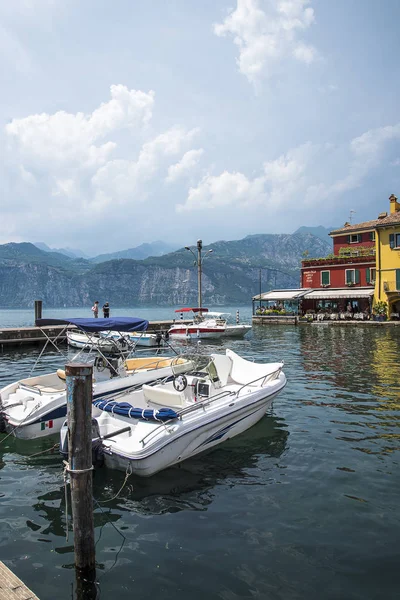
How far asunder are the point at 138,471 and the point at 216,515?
1.85 m

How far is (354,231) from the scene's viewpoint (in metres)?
58.3

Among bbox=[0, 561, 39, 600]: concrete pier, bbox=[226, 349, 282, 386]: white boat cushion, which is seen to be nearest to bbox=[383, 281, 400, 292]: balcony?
bbox=[226, 349, 282, 386]: white boat cushion

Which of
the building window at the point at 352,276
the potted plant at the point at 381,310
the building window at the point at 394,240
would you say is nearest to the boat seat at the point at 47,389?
the potted plant at the point at 381,310

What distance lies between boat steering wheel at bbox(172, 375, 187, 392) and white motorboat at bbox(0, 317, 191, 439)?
0.86m

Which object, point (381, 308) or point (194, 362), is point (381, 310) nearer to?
point (381, 308)

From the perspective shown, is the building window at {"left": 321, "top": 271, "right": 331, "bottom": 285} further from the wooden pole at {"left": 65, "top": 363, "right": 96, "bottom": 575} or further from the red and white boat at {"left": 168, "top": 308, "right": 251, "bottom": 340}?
the wooden pole at {"left": 65, "top": 363, "right": 96, "bottom": 575}

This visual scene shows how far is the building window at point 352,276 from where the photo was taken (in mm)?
54031

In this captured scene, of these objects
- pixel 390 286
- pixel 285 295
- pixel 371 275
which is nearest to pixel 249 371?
pixel 390 286

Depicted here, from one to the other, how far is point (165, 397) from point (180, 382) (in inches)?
52.0

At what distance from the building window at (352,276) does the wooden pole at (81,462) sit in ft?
172

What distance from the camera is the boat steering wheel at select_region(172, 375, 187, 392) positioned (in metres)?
11.5

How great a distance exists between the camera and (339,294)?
5228cm

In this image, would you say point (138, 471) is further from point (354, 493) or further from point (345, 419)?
point (345, 419)

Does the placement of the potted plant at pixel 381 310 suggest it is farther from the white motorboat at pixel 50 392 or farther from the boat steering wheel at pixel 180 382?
the boat steering wheel at pixel 180 382
